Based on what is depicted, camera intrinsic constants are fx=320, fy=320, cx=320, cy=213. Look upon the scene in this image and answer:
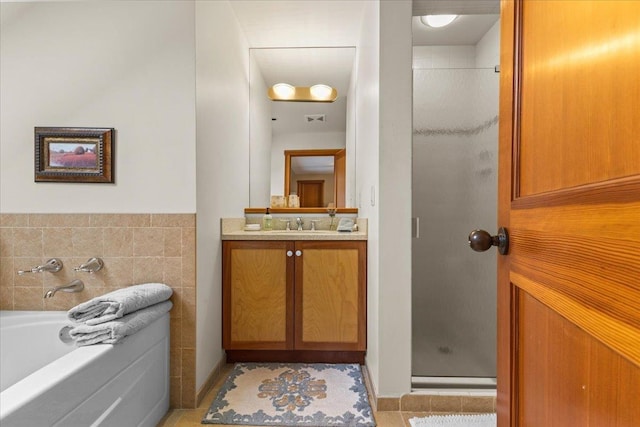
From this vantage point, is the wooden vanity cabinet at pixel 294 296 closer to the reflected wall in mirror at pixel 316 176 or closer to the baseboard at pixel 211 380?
the baseboard at pixel 211 380

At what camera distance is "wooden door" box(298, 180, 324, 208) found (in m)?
2.76

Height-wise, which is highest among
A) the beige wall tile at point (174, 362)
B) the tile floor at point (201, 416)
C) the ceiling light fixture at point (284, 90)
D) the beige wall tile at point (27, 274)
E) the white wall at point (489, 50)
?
the ceiling light fixture at point (284, 90)

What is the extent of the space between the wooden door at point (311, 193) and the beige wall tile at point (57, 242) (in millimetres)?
1596

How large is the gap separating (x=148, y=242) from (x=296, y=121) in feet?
5.54

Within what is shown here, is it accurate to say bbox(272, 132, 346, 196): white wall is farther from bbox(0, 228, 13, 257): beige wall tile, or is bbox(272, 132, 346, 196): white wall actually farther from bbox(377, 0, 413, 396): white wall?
bbox(0, 228, 13, 257): beige wall tile

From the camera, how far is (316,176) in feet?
9.23

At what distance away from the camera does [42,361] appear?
1.57 meters

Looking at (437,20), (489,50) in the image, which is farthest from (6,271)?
(489,50)

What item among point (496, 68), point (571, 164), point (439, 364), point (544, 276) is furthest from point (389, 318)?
point (496, 68)

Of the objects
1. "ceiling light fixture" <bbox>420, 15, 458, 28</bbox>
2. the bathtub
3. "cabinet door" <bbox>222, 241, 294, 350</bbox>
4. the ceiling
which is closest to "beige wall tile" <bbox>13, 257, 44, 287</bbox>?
the bathtub

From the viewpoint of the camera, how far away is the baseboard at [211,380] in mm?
1744

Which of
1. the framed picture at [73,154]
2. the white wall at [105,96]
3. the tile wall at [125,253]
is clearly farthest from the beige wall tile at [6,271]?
the framed picture at [73,154]

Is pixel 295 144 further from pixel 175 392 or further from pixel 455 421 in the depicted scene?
pixel 455 421

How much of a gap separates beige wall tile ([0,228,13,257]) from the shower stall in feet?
7.42
